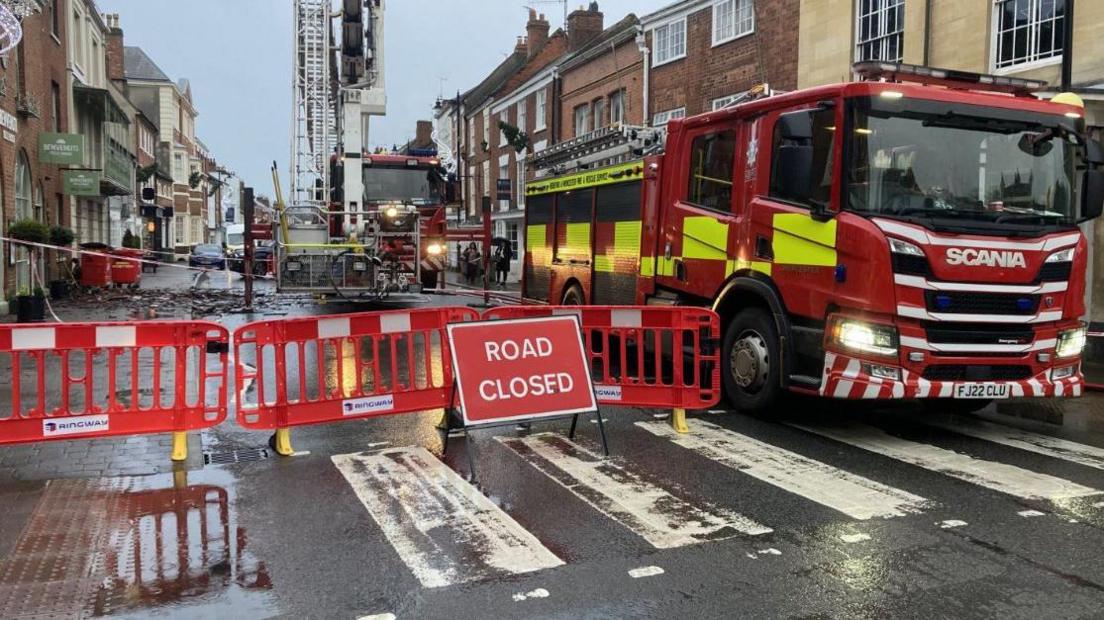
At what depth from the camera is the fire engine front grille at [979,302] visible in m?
6.30

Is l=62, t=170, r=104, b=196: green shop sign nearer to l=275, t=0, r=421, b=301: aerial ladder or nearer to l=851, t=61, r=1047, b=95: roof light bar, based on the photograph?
l=275, t=0, r=421, b=301: aerial ladder

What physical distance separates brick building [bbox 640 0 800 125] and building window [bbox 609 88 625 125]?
6.77 ft

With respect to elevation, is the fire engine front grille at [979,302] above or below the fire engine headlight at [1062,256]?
below

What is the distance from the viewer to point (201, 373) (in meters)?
6.32

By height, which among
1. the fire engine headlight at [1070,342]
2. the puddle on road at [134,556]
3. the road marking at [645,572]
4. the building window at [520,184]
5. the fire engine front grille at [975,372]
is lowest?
the puddle on road at [134,556]

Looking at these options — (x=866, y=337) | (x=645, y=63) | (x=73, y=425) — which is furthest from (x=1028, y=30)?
(x=73, y=425)

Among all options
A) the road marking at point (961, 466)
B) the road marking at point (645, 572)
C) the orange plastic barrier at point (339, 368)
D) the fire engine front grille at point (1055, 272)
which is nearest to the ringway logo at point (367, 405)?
the orange plastic barrier at point (339, 368)

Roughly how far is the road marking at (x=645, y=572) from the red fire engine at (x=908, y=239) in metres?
2.98

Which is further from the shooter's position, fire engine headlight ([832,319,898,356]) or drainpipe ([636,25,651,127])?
drainpipe ([636,25,651,127])

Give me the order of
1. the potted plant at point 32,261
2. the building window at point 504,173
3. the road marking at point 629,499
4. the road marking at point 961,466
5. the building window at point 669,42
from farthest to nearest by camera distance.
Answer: the building window at point 504,173 < the building window at point 669,42 < the potted plant at point 32,261 < the road marking at point 961,466 < the road marking at point 629,499

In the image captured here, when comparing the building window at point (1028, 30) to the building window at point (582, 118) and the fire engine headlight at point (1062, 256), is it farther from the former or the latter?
the building window at point (582, 118)

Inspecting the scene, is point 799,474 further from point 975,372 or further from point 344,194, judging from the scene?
point 344,194

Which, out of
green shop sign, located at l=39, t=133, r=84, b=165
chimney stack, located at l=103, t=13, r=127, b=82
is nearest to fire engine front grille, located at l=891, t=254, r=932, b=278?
green shop sign, located at l=39, t=133, r=84, b=165

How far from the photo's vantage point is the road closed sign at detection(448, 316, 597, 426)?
6.16 m
